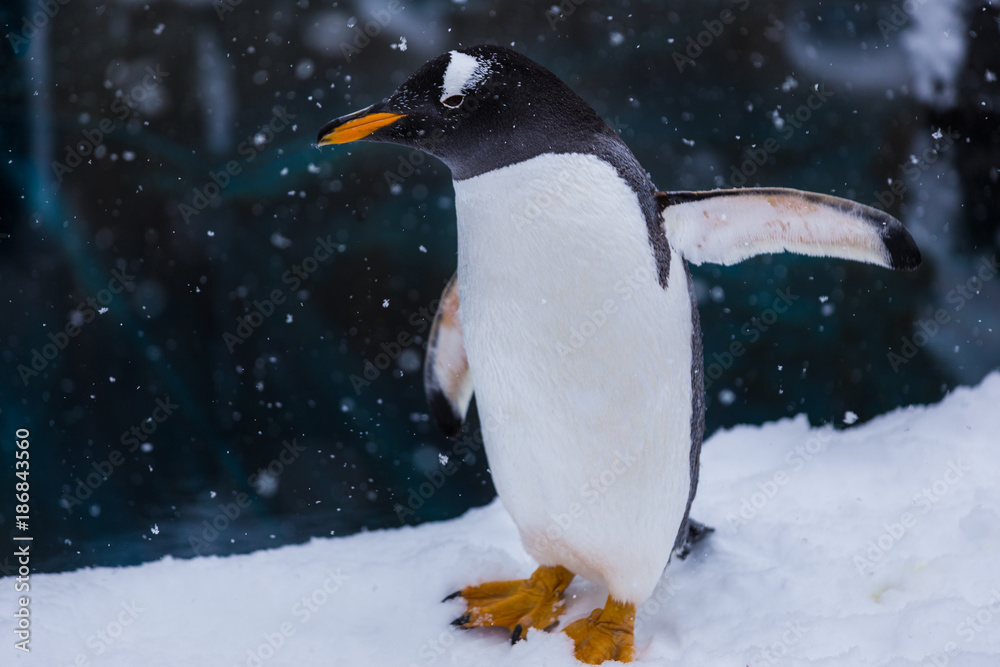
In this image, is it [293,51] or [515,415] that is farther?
[293,51]

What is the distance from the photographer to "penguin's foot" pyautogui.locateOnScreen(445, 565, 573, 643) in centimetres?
123

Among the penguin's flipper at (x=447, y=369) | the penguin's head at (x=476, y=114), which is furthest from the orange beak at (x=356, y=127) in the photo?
the penguin's flipper at (x=447, y=369)

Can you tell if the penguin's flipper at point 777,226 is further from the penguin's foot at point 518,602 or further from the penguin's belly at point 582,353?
the penguin's foot at point 518,602

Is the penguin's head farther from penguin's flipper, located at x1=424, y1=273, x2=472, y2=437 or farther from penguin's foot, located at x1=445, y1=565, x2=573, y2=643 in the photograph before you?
penguin's foot, located at x1=445, y1=565, x2=573, y2=643

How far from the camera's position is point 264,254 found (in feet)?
6.23

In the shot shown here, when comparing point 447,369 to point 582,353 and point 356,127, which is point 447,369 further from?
point 356,127

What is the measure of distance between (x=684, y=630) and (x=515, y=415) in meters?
0.49

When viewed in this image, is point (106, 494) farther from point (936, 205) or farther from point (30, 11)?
point (936, 205)

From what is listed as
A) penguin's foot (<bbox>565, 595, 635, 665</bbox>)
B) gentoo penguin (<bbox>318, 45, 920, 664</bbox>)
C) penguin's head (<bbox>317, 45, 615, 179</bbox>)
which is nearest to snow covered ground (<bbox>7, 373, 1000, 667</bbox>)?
penguin's foot (<bbox>565, 595, 635, 665</bbox>)

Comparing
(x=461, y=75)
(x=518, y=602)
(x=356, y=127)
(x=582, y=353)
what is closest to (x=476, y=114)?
(x=461, y=75)

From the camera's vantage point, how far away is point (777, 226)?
115 centimetres

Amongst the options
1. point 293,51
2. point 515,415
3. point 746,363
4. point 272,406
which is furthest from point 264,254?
point 746,363

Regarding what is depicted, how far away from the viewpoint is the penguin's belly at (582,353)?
1062 millimetres

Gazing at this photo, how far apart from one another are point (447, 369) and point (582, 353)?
458mm
